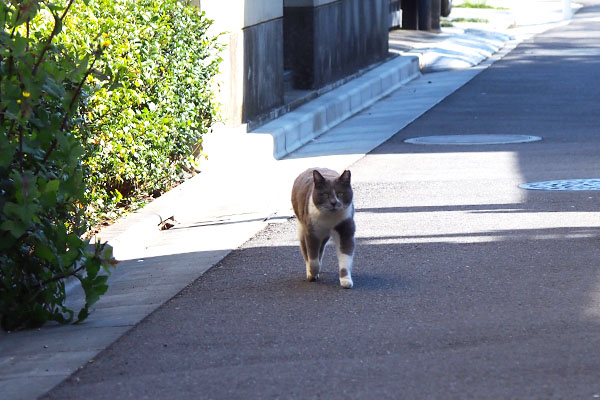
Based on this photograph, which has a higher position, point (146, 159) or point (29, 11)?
point (29, 11)

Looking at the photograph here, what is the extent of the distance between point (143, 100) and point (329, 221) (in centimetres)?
340

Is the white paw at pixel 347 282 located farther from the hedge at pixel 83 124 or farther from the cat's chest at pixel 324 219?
the hedge at pixel 83 124

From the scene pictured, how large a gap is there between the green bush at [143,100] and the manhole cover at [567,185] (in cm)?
324

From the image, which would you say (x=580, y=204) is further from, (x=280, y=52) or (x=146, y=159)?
(x=280, y=52)

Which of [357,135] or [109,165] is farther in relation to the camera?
[357,135]

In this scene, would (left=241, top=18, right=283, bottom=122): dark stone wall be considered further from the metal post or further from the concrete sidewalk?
the metal post

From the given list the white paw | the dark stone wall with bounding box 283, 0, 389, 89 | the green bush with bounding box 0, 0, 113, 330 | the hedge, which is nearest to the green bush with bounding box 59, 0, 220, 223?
the hedge

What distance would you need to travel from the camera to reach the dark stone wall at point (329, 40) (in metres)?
19.0

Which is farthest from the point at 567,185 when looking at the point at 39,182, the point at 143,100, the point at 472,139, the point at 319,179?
the point at 39,182

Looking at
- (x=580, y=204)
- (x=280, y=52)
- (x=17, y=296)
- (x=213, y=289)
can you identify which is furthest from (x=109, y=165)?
(x=280, y=52)

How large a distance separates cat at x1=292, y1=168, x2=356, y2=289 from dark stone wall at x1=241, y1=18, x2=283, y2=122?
7.48 meters

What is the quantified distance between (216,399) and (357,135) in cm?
1135

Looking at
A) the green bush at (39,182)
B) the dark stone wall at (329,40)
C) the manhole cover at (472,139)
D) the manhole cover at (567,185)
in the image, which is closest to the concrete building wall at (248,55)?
the dark stone wall at (329,40)

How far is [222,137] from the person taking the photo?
1398cm
